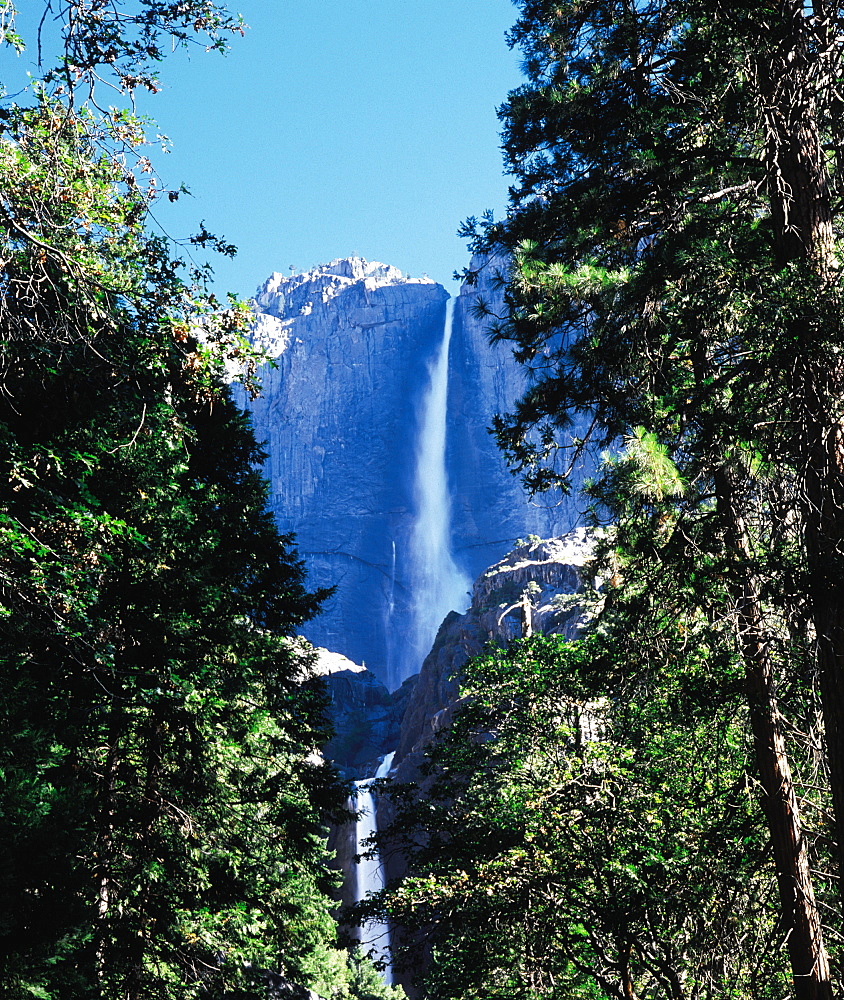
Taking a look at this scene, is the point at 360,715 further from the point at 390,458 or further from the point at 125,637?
the point at 125,637

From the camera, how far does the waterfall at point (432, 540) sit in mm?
73938

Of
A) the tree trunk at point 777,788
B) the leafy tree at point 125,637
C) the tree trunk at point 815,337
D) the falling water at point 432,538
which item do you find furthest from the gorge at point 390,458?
the tree trunk at point 815,337

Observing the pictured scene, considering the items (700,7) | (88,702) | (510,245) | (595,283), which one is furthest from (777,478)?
(88,702)

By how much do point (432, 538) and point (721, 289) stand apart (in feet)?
237

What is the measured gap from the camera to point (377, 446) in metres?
82.9

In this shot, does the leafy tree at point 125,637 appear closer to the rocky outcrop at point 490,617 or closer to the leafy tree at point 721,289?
the leafy tree at point 721,289

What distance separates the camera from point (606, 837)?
788 cm

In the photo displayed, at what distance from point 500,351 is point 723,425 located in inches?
3198

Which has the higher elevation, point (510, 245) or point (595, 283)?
point (510, 245)

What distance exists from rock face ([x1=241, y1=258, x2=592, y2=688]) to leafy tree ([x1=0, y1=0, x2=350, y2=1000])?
61915 millimetres

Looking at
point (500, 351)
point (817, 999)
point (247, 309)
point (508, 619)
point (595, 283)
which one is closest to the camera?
point (247, 309)

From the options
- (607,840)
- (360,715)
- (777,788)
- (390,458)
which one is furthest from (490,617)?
(390,458)

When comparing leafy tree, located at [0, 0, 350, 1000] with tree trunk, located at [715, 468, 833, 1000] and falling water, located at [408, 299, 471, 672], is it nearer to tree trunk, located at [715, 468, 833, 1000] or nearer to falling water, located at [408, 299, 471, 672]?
tree trunk, located at [715, 468, 833, 1000]

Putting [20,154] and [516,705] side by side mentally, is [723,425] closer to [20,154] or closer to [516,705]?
[20,154]
